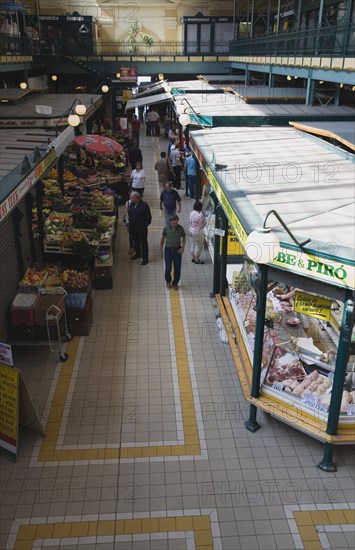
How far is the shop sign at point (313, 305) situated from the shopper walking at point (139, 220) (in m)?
6.07

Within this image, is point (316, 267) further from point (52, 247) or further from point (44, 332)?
point (52, 247)

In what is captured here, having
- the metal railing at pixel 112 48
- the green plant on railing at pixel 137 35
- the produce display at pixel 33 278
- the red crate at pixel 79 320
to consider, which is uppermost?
the green plant on railing at pixel 137 35

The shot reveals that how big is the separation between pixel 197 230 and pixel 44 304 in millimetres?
4210

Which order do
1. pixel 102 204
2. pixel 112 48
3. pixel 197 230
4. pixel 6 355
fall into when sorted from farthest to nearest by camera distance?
pixel 112 48, pixel 102 204, pixel 197 230, pixel 6 355

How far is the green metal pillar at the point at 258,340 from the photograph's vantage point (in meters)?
5.85

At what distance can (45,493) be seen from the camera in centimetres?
566

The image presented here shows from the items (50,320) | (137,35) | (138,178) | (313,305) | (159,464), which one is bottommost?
(159,464)

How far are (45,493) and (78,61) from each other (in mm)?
31202

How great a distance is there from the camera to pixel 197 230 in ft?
36.4

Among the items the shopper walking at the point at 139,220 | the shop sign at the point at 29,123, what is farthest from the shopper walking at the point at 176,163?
the shopper walking at the point at 139,220

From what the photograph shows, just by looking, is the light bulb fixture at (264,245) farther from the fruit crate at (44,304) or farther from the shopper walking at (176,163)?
the shopper walking at (176,163)

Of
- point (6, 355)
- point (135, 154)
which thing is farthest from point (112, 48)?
point (6, 355)

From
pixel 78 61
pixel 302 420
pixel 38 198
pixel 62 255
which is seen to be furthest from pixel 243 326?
pixel 78 61

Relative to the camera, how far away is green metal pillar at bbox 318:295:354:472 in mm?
5159
